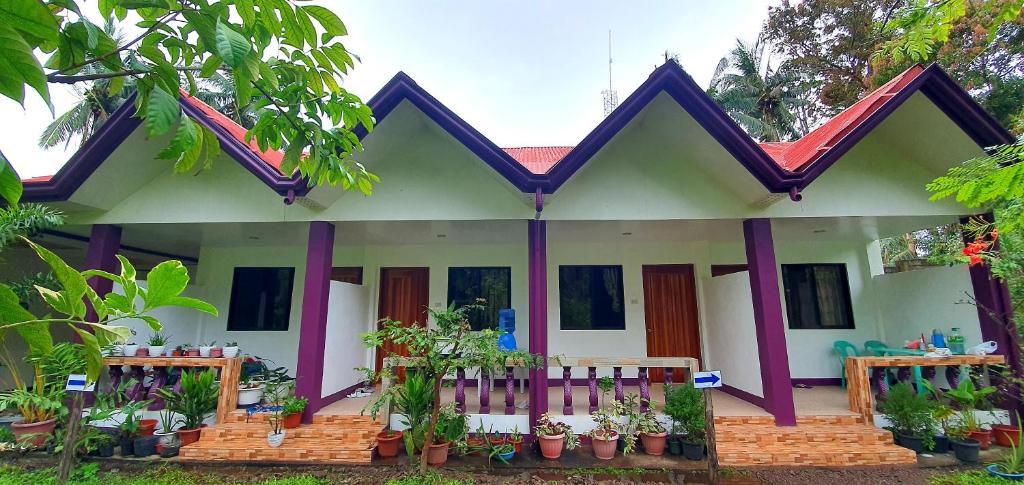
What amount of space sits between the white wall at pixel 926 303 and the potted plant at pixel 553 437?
515 centimetres

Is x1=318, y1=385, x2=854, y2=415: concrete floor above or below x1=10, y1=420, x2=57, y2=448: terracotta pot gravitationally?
above

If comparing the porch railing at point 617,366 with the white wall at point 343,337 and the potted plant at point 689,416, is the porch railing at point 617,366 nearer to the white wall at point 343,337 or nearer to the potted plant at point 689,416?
the potted plant at point 689,416

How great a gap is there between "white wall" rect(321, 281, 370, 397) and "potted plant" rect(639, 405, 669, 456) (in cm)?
396

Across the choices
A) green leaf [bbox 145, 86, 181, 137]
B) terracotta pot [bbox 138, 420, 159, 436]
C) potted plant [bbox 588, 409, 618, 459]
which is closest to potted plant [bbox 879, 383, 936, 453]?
potted plant [bbox 588, 409, 618, 459]

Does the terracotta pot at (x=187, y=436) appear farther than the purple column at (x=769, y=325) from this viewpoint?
No

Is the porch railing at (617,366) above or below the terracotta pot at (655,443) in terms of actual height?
above

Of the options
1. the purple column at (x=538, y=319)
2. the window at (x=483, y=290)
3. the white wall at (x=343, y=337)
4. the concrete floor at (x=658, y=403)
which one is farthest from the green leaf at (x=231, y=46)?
the window at (x=483, y=290)

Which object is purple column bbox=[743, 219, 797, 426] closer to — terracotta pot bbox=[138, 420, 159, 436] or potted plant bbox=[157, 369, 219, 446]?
potted plant bbox=[157, 369, 219, 446]

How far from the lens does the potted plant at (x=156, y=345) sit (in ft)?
18.0

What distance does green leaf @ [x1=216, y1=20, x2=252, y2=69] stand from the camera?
1.07 metres

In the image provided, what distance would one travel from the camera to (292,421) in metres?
4.92

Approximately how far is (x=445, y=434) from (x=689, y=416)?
2.64 metres

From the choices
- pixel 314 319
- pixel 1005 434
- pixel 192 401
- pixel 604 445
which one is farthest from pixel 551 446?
pixel 1005 434

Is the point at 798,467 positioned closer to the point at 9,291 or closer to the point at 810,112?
the point at 9,291
